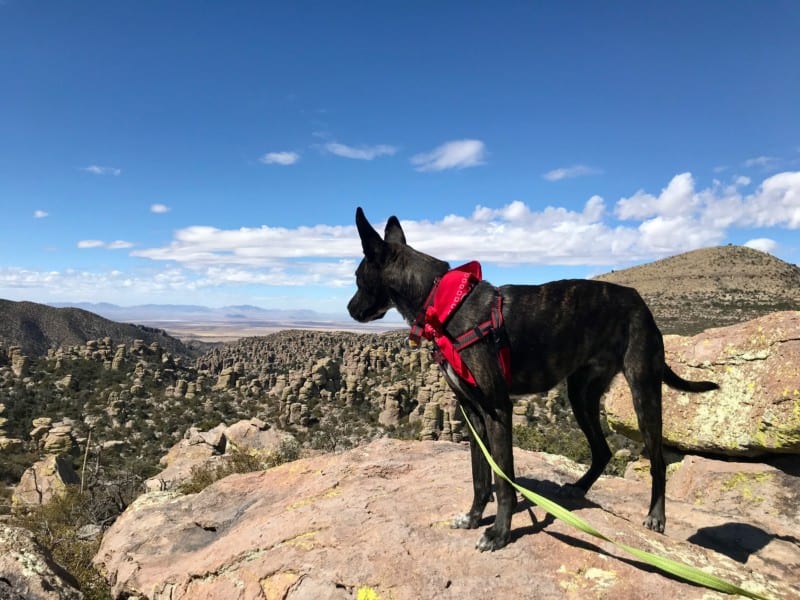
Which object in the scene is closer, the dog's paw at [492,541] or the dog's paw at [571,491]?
the dog's paw at [492,541]

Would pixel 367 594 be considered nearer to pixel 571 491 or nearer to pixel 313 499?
pixel 313 499

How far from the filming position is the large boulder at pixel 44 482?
83.1 feet

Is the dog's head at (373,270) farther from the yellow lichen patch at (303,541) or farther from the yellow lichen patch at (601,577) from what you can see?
the yellow lichen patch at (601,577)

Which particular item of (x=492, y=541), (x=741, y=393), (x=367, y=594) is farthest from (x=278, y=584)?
(x=741, y=393)

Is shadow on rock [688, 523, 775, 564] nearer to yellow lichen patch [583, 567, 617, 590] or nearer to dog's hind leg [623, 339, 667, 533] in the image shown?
dog's hind leg [623, 339, 667, 533]

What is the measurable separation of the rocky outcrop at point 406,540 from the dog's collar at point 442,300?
5.65 ft

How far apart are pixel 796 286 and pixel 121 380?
100.0m

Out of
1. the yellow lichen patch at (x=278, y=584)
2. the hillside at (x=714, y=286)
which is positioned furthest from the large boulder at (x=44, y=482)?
the hillside at (x=714, y=286)

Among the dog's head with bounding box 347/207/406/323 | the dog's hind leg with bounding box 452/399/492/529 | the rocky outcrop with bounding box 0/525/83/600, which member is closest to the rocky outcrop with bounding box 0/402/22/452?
the rocky outcrop with bounding box 0/525/83/600

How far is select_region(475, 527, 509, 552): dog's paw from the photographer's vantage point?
3.84 meters

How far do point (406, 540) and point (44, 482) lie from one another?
30640 millimetres

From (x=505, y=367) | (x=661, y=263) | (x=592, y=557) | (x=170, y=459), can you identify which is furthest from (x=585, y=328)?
(x=661, y=263)

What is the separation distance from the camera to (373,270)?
4.38m

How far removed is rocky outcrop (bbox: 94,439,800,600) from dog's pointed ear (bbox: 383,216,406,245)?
2568mm
